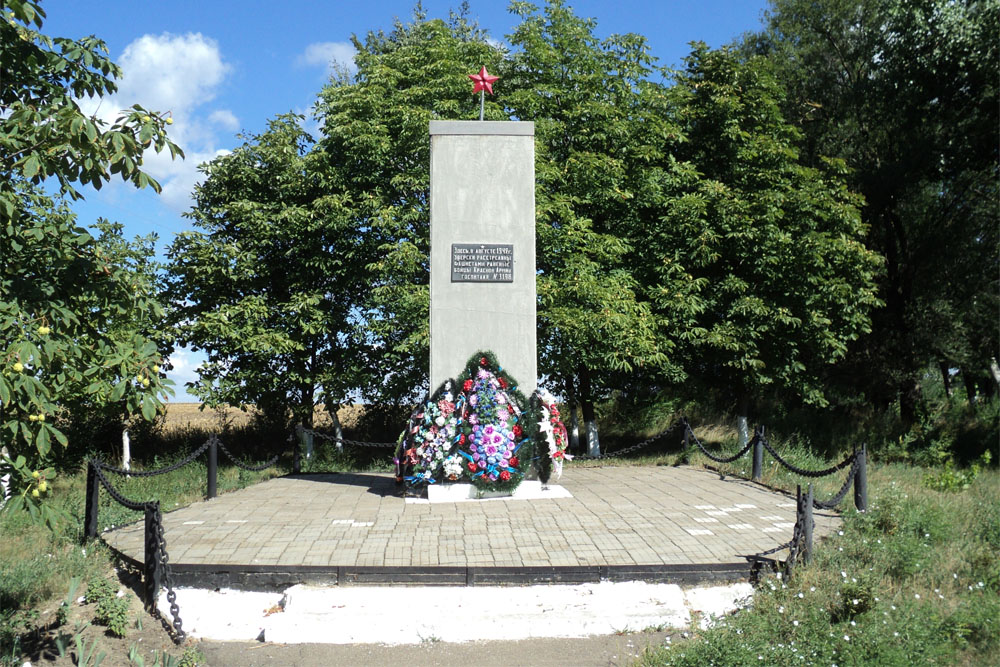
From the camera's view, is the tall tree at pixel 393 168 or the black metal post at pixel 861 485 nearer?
the black metal post at pixel 861 485

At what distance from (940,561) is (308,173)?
13.8m

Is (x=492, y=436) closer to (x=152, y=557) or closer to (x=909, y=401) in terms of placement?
(x=152, y=557)

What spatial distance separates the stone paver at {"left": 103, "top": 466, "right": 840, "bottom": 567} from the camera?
6.54 m

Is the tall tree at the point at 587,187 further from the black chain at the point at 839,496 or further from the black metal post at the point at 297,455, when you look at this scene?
the black chain at the point at 839,496

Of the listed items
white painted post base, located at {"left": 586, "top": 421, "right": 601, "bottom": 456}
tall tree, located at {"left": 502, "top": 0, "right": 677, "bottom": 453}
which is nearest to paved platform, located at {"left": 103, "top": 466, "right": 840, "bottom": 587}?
tall tree, located at {"left": 502, "top": 0, "right": 677, "bottom": 453}

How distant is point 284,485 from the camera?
10844 millimetres

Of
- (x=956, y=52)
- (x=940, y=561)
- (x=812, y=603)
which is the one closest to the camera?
(x=812, y=603)

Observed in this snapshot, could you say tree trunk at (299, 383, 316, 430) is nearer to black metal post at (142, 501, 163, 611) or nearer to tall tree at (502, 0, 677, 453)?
tall tree at (502, 0, 677, 453)

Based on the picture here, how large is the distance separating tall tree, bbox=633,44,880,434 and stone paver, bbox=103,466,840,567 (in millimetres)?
7070

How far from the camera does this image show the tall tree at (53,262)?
435cm

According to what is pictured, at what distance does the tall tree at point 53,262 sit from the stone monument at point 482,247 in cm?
452

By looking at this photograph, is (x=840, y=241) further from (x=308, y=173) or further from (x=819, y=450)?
(x=308, y=173)

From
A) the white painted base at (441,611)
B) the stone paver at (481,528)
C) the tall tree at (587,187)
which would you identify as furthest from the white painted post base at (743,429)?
the white painted base at (441,611)

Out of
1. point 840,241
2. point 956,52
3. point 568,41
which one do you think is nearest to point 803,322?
point 840,241
